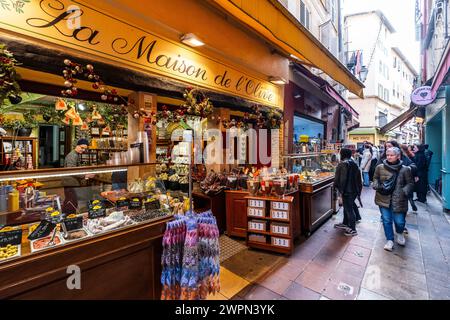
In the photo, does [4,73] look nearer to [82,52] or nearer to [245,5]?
[82,52]

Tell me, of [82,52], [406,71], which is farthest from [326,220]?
[406,71]

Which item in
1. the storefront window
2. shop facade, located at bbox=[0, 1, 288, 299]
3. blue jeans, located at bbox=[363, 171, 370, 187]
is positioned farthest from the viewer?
the storefront window

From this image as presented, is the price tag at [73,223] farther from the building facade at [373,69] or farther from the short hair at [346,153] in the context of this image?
the building facade at [373,69]

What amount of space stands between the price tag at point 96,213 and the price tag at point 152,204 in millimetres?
461

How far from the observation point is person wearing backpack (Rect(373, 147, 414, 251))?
4098 millimetres

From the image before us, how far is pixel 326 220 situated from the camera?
598 cm

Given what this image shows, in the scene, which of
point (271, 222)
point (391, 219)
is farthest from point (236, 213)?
point (391, 219)

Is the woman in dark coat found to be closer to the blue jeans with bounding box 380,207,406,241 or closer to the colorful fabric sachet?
the blue jeans with bounding box 380,207,406,241

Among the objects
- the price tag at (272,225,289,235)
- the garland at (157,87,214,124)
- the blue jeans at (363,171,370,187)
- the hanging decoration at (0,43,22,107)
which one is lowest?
the price tag at (272,225,289,235)

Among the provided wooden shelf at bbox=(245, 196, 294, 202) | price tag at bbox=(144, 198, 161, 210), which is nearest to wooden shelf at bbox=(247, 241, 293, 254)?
wooden shelf at bbox=(245, 196, 294, 202)

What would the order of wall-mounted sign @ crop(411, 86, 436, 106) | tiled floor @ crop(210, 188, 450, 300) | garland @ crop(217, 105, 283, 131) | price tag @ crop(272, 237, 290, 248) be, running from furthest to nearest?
1. wall-mounted sign @ crop(411, 86, 436, 106)
2. garland @ crop(217, 105, 283, 131)
3. price tag @ crop(272, 237, 290, 248)
4. tiled floor @ crop(210, 188, 450, 300)

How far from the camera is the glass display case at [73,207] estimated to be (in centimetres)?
196

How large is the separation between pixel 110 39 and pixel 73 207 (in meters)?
2.47

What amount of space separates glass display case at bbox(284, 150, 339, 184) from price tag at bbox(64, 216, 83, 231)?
4.33 meters
